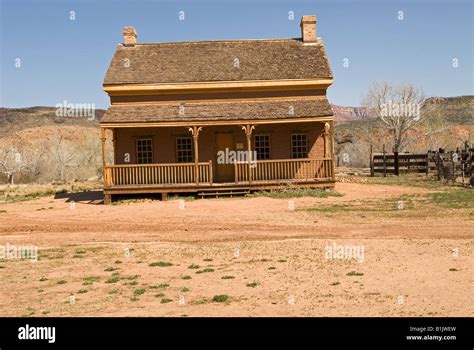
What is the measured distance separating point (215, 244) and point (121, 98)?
14264mm

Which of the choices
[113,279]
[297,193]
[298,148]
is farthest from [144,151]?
[113,279]

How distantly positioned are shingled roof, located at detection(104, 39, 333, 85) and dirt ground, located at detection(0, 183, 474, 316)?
27.4 ft

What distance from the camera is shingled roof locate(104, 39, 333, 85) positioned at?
963 inches

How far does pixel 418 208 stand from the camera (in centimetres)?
1695

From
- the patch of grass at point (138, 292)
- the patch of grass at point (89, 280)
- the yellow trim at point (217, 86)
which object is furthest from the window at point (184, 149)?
the patch of grass at point (138, 292)

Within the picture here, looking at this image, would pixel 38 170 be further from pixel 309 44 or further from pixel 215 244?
pixel 215 244

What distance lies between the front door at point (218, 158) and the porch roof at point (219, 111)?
5.27ft

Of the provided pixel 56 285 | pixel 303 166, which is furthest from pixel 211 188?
pixel 56 285

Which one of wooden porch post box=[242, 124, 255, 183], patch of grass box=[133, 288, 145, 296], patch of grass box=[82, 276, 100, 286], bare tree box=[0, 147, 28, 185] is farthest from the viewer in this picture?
bare tree box=[0, 147, 28, 185]

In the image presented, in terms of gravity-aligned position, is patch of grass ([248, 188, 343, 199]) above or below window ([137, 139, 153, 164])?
below

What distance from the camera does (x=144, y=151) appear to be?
80.3 feet

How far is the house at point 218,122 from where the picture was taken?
22703mm

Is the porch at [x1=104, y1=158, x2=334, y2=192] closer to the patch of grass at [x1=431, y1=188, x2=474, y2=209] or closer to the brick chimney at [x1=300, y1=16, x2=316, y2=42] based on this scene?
the patch of grass at [x1=431, y1=188, x2=474, y2=209]

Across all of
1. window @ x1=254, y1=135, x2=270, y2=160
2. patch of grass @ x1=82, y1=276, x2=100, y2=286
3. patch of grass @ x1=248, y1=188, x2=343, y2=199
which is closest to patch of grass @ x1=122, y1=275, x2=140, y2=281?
patch of grass @ x1=82, y1=276, x2=100, y2=286
